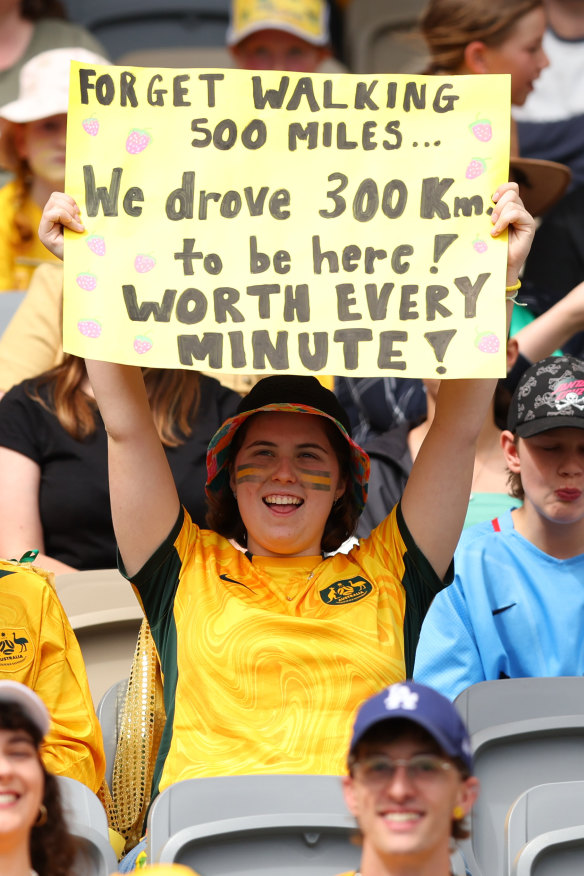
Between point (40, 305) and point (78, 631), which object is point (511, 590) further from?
point (40, 305)

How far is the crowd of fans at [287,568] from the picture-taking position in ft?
7.53

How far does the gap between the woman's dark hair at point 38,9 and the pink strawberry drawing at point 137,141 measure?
3.67 m

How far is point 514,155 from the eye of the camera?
207 inches

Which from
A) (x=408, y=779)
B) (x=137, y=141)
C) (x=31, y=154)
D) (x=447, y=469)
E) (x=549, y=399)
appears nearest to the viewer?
(x=408, y=779)

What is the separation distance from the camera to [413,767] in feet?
7.02

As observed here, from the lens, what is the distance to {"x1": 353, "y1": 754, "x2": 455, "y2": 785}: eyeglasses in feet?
7.01

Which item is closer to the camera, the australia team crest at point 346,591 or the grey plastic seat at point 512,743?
the grey plastic seat at point 512,743

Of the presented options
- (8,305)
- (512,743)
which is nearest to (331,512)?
(512,743)

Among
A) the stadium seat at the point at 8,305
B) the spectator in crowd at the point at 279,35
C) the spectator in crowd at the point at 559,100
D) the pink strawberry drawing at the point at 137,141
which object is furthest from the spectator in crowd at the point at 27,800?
the spectator in crowd at the point at 279,35

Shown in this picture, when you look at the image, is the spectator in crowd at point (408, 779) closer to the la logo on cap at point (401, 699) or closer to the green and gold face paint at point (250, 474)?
the la logo on cap at point (401, 699)

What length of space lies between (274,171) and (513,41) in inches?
103

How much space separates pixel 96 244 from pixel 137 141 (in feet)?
0.79

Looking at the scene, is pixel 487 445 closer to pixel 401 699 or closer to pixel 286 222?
pixel 286 222

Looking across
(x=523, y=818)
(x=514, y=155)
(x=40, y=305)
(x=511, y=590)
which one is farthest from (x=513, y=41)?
(x=523, y=818)
